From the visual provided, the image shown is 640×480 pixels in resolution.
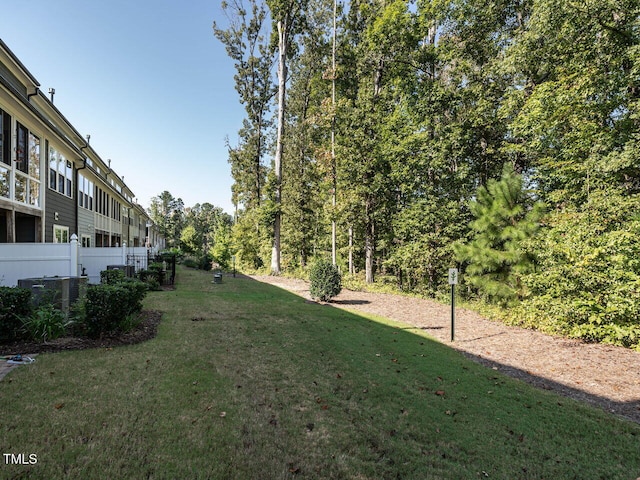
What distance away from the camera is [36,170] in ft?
30.9

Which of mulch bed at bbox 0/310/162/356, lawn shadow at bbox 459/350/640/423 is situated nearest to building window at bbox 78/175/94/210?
mulch bed at bbox 0/310/162/356

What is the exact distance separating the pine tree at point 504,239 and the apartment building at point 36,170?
1360cm

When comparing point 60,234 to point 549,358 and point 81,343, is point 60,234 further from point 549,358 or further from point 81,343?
point 549,358

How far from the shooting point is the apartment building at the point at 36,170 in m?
8.00

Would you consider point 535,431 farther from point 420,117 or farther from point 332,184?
point 332,184

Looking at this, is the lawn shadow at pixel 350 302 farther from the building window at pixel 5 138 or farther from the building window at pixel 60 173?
the building window at pixel 60 173

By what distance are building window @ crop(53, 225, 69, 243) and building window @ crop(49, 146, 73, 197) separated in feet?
4.42

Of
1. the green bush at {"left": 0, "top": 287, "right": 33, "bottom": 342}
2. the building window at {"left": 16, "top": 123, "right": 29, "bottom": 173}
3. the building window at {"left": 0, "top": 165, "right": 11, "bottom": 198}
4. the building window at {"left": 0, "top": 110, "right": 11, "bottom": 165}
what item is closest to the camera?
the green bush at {"left": 0, "top": 287, "right": 33, "bottom": 342}

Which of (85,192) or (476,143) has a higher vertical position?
(476,143)

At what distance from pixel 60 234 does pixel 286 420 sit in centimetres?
1233

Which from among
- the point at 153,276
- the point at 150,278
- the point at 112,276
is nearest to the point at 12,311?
the point at 112,276

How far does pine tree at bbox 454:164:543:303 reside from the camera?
9.32m

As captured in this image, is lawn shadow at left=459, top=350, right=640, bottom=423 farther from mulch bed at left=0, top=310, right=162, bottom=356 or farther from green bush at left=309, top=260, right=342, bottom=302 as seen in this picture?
mulch bed at left=0, top=310, right=162, bottom=356

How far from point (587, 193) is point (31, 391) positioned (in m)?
13.6
